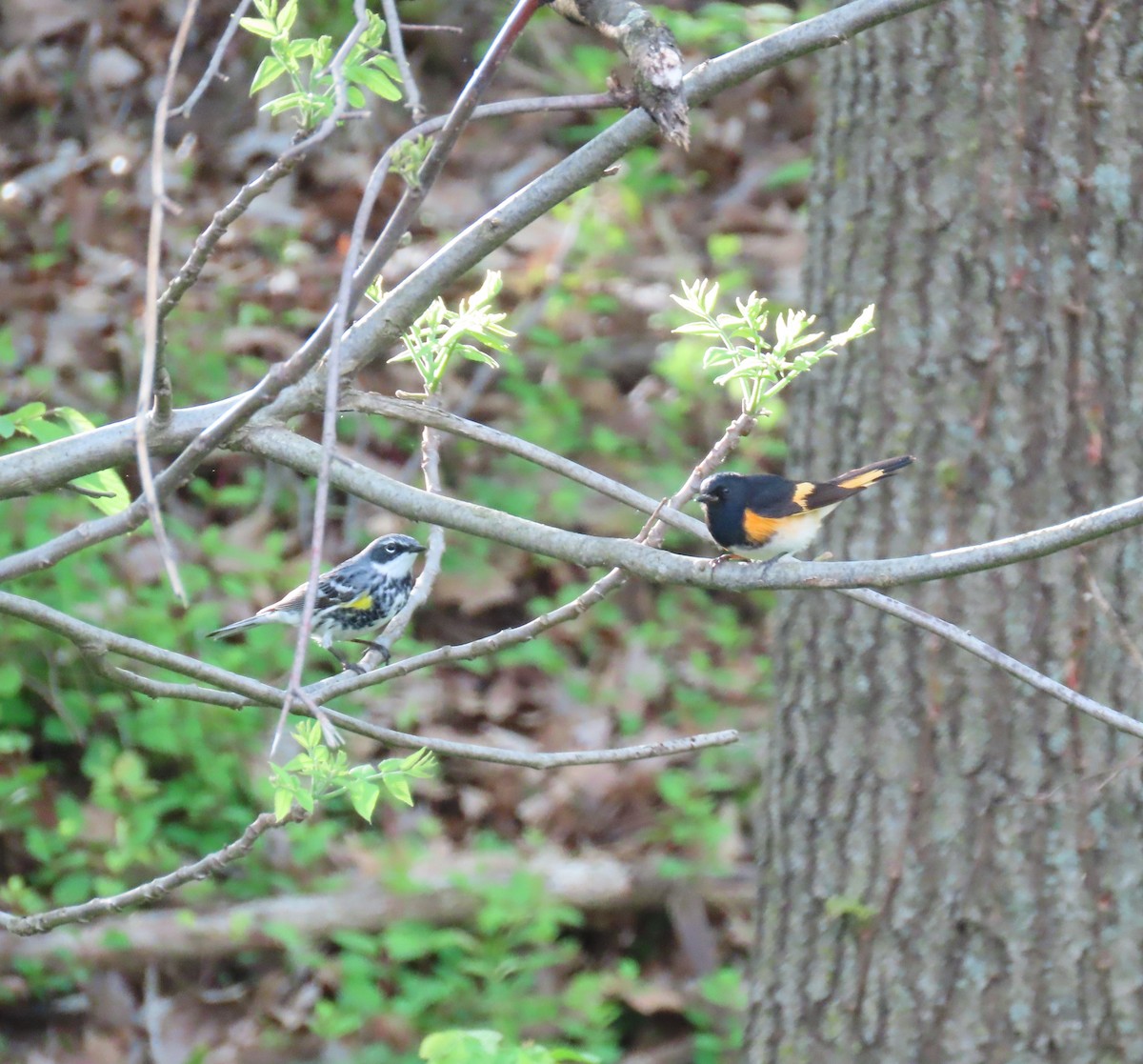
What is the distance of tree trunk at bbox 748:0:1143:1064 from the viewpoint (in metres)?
3.64

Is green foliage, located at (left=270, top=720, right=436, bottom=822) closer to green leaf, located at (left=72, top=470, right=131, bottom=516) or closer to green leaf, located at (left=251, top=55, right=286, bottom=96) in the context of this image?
green leaf, located at (left=72, top=470, right=131, bottom=516)

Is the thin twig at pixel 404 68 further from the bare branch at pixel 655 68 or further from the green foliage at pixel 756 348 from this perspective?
the green foliage at pixel 756 348

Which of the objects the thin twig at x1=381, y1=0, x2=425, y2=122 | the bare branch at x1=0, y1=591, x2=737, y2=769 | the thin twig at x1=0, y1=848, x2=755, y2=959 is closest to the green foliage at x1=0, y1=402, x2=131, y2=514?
the bare branch at x1=0, y1=591, x2=737, y2=769

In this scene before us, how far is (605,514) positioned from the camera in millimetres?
7145

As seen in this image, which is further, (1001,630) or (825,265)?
(825,265)

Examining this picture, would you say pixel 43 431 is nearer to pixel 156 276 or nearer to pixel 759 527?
pixel 156 276

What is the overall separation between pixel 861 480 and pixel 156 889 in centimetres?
168

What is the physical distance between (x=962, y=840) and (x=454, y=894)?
2.19m

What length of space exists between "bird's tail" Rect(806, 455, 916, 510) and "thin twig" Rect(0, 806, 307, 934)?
1383 mm

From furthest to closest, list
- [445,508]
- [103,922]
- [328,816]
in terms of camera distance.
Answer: [328,816], [103,922], [445,508]

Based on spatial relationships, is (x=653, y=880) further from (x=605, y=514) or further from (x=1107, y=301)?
(x=1107, y=301)

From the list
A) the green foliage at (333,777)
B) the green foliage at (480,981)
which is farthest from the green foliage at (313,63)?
the green foliage at (480,981)

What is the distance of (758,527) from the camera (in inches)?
124

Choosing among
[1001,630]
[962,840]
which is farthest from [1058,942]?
[1001,630]
